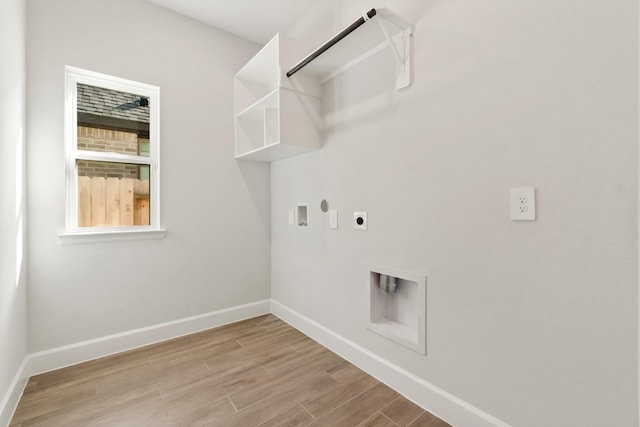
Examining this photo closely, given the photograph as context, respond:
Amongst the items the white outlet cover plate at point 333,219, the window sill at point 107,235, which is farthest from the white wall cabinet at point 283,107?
the window sill at point 107,235

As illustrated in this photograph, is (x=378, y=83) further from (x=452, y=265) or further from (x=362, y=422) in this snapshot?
(x=362, y=422)

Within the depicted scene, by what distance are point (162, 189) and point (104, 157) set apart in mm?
453

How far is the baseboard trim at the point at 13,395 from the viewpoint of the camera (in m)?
1.44

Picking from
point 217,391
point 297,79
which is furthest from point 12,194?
point 297,79

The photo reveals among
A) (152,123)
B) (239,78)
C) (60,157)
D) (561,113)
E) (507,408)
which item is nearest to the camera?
(561,113)

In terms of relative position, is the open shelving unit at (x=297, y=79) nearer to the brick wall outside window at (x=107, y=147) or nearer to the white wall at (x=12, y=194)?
the brick wall outside window at (x=107, y=147)

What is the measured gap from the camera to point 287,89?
2131 millimetres

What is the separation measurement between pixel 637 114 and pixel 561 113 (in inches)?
8.3

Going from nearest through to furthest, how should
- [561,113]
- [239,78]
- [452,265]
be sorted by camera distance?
[561,113] → [452,265] → [239,78]

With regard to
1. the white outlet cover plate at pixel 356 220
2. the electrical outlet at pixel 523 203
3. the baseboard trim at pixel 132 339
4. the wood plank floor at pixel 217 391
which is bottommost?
the wood plank floor at pixel 217 391

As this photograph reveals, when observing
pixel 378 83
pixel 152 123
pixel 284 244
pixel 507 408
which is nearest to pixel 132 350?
pixel 284 244

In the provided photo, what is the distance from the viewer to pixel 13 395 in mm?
1590

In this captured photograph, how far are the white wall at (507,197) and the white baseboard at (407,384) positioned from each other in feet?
0.16

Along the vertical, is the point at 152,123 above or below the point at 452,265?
above
